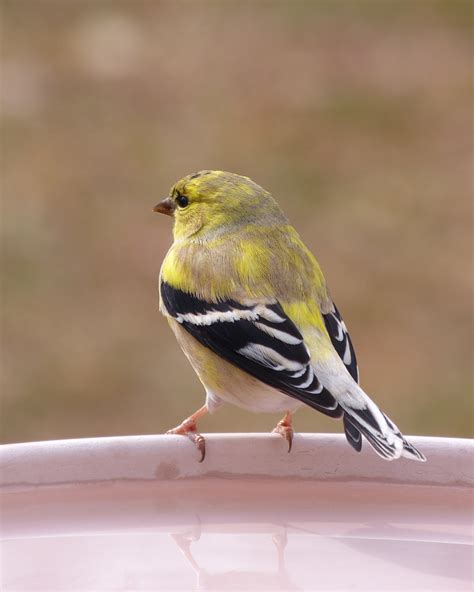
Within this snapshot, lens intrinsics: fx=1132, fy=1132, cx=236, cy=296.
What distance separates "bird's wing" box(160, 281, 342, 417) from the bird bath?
121 millimetres

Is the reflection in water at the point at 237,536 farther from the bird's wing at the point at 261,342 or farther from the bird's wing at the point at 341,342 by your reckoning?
the bird's wing at the point at 341,342

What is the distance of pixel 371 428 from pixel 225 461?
0.94ft

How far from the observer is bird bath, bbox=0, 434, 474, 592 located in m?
1.89

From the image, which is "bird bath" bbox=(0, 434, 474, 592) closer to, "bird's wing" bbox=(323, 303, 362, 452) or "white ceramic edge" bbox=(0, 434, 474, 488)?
"white ceramic edge" bbox=(0, 434, 474, 488)

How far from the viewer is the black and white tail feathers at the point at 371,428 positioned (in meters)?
2.05

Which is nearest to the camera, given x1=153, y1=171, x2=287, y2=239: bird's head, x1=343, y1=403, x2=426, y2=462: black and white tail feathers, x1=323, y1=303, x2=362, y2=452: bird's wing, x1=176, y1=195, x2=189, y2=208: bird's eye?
x1=343, y1=403, x2=426, y2=462: black and white tail feathers

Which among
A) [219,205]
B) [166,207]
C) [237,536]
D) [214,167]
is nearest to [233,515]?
[237,536]

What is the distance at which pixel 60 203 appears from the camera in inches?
243

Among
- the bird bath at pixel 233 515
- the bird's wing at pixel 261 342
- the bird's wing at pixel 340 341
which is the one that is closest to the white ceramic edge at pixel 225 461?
the bird bath at pixel 233 515

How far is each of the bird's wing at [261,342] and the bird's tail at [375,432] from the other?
4 centimetres

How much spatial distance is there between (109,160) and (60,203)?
0.50 meters

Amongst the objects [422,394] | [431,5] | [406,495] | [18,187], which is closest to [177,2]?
[431,5]

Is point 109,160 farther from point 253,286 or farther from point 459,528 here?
point 459,528

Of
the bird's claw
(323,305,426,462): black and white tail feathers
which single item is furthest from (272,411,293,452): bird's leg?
(323,305,426,462): black and white tail feathers
